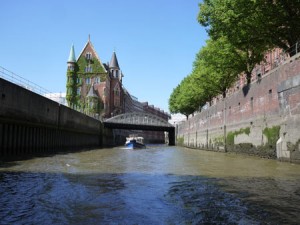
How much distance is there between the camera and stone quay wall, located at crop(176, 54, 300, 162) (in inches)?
862

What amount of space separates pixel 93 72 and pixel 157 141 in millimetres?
82491

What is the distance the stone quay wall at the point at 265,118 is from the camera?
21.9m

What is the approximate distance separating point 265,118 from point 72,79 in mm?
73845

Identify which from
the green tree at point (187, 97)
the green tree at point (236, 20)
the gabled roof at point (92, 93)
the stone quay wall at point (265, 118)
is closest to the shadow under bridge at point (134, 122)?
the green tree at point (187, 97)

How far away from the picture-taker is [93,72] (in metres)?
95.3

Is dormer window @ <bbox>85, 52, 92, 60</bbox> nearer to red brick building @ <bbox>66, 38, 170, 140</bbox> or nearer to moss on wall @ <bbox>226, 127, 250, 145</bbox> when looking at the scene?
red brick building @ <bbox>66, 38, 170, 140</bbox>

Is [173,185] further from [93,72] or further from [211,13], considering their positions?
[93,72]

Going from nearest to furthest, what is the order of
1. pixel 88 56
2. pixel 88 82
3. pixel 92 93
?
pixel 92 93 < pixel 88 82 < pixel 88 56

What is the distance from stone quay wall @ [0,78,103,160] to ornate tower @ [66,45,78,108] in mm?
45116

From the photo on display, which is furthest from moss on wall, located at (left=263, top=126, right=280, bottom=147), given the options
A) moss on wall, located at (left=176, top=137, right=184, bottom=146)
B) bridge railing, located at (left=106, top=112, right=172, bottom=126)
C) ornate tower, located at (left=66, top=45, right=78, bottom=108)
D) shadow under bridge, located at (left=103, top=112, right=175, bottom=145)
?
ornate tower, located at (left=66, top=45, right=78, bottom=108)

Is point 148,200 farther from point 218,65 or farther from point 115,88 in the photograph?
point 115,88

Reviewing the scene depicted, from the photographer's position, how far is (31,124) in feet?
104

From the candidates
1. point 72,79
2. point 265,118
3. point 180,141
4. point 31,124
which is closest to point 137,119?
point 180,141

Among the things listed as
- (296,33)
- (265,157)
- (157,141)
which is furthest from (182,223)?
(157,141)
